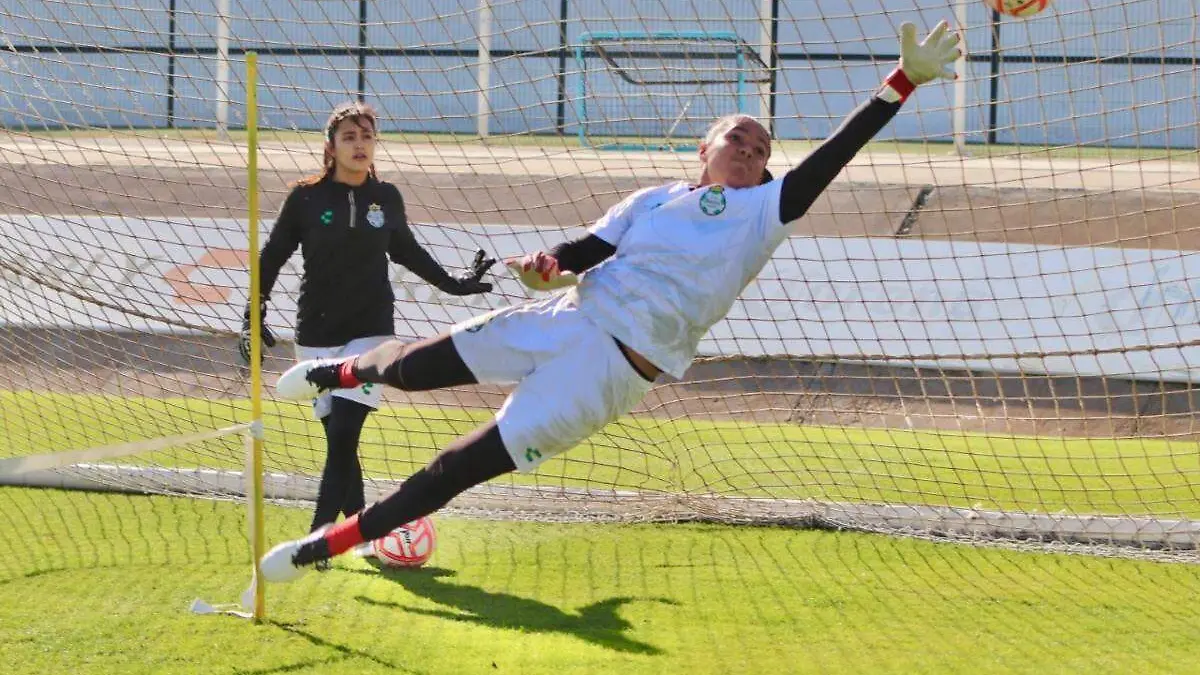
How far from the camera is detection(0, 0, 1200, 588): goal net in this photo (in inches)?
264

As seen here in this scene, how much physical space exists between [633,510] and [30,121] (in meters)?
4.22

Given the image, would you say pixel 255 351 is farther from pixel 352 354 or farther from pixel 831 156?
pixel 831 156

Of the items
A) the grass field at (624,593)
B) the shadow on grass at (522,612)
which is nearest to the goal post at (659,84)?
the grass field at (624,593)

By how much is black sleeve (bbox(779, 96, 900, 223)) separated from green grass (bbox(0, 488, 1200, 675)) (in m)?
1.43

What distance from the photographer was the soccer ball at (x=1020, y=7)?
5051mm

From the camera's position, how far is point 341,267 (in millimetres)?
5258

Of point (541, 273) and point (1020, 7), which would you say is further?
point (1020, 7)

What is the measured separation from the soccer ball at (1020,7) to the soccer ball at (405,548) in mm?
2956

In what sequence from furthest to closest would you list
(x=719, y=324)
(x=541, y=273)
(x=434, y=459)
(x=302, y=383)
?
(x=719, y=324), (x=302, y=383), (x=434, y=459), (x=541, y=273)

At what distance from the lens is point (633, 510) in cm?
654

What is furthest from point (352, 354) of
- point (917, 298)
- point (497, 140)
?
point (917, 298)

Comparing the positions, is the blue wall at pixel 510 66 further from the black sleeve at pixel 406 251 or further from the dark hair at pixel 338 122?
the black sleeve at pixel 406 251

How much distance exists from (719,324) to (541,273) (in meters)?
5.89

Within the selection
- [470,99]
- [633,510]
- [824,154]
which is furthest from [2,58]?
[470,99]
